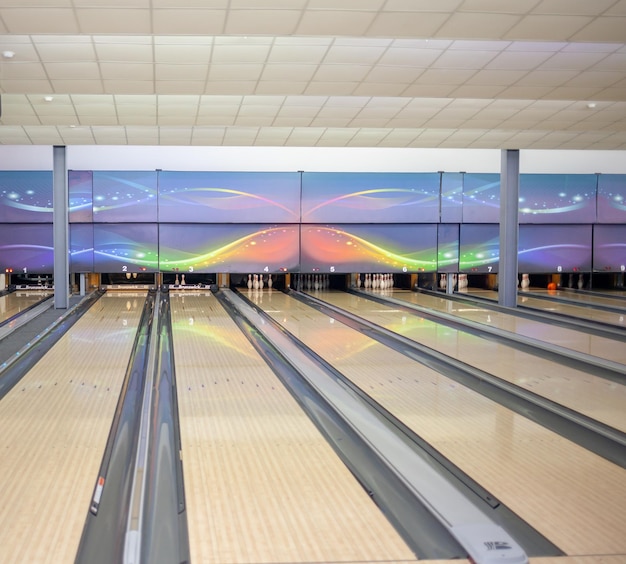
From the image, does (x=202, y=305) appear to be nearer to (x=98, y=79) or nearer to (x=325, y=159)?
(x=325, y=159)

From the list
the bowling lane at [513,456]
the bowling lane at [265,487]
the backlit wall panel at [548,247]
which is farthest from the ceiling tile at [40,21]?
the backlit wall panel at [548,247]

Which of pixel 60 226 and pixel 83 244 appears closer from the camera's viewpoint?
pixel 60 226

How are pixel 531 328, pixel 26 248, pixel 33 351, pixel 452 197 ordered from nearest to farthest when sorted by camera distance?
pixel 33 351
pixel 531 328
pixel 26 248
pixel 452 197

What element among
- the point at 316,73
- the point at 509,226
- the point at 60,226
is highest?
the point at 316,73

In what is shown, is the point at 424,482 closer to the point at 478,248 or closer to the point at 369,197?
the point at 369,197

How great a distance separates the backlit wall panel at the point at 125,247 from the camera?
38.7 ft

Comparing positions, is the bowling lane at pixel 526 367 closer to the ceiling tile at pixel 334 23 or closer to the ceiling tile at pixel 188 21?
the ceiling tile at pixel 334 23

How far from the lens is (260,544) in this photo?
2.42 meters

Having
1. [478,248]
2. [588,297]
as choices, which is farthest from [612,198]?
[478,248]

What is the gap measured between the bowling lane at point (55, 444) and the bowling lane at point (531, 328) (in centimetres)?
377

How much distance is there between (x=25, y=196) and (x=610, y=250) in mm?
9464

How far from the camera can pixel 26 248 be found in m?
11.5

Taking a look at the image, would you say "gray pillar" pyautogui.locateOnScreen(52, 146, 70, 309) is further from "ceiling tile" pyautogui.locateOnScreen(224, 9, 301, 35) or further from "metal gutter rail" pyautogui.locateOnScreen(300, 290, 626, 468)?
"ceiling tile" pyautogui.locateOnScreen(224, 9, 301, 35)

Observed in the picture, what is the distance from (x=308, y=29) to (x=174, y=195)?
771 centimetres
